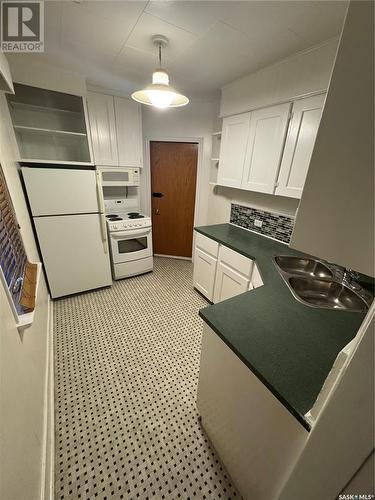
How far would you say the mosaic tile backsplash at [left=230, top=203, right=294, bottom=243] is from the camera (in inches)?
85.2

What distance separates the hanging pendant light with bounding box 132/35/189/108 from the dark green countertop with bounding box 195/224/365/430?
1.44 meters

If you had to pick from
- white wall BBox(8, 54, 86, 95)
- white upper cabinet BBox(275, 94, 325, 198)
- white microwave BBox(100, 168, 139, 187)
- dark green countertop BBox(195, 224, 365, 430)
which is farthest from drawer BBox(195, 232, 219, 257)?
white wall BBox(8, 54, 86, 95)

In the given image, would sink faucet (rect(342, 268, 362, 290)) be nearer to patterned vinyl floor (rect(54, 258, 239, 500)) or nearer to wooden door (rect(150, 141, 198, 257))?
patterned vinyl floor (rect(54, 258, 239, 500))

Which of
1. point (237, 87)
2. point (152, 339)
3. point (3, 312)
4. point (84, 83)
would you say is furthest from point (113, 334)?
point (237, 87)

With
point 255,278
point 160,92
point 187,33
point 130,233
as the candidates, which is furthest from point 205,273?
point 187,33

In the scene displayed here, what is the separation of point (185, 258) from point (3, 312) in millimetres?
3106

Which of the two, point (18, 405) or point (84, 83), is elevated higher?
point (84, 83)

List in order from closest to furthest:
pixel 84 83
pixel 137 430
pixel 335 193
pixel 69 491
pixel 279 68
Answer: pixel 335 193 → pixel 69 491 → pixel 137 430 → pixel 279 68 → pixel 84 83

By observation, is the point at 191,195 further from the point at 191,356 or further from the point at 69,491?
the point at 69,491

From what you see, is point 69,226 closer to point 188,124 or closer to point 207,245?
point 207,245

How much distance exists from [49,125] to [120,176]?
958 mm

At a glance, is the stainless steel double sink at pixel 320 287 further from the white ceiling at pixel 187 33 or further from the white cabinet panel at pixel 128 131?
the white cabinet panel at pixel 128 131

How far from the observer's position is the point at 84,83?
85.1 inches

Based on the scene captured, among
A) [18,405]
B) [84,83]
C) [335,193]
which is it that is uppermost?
[84,83]
